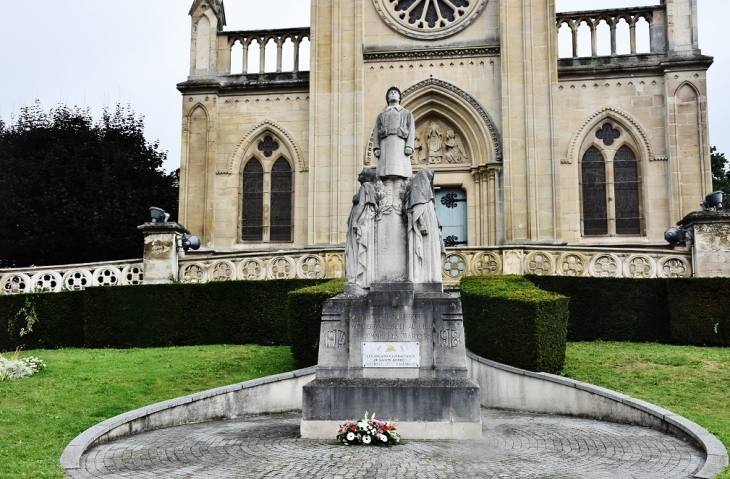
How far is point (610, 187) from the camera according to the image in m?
22.8

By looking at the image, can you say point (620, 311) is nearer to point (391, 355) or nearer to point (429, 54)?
point (391, 355)

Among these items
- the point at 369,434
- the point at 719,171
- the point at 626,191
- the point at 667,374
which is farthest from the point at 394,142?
the point at 719,171

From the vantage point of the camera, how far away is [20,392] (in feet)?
35.8

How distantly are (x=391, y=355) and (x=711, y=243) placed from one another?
35.6 feet

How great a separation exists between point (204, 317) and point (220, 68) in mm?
11949

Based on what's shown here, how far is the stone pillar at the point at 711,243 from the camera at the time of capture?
16.1 m

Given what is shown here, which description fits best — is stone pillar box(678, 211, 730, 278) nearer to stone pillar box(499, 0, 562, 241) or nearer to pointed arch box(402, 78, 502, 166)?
stone pillar box(499, 0, 562, 241)

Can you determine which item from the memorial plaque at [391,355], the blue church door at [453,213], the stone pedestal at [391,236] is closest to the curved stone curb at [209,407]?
the memorial plaque at [391,355]

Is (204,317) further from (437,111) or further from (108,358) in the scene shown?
(437,111)

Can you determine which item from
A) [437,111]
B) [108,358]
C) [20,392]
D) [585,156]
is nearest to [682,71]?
[585,156]

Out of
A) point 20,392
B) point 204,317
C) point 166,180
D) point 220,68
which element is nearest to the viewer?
point 20,392

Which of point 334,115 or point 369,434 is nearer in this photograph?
point 369,434

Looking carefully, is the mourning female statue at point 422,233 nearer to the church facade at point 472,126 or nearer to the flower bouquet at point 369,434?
the flower bouquet at point 369,434

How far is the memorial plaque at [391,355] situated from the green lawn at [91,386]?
3786mm
